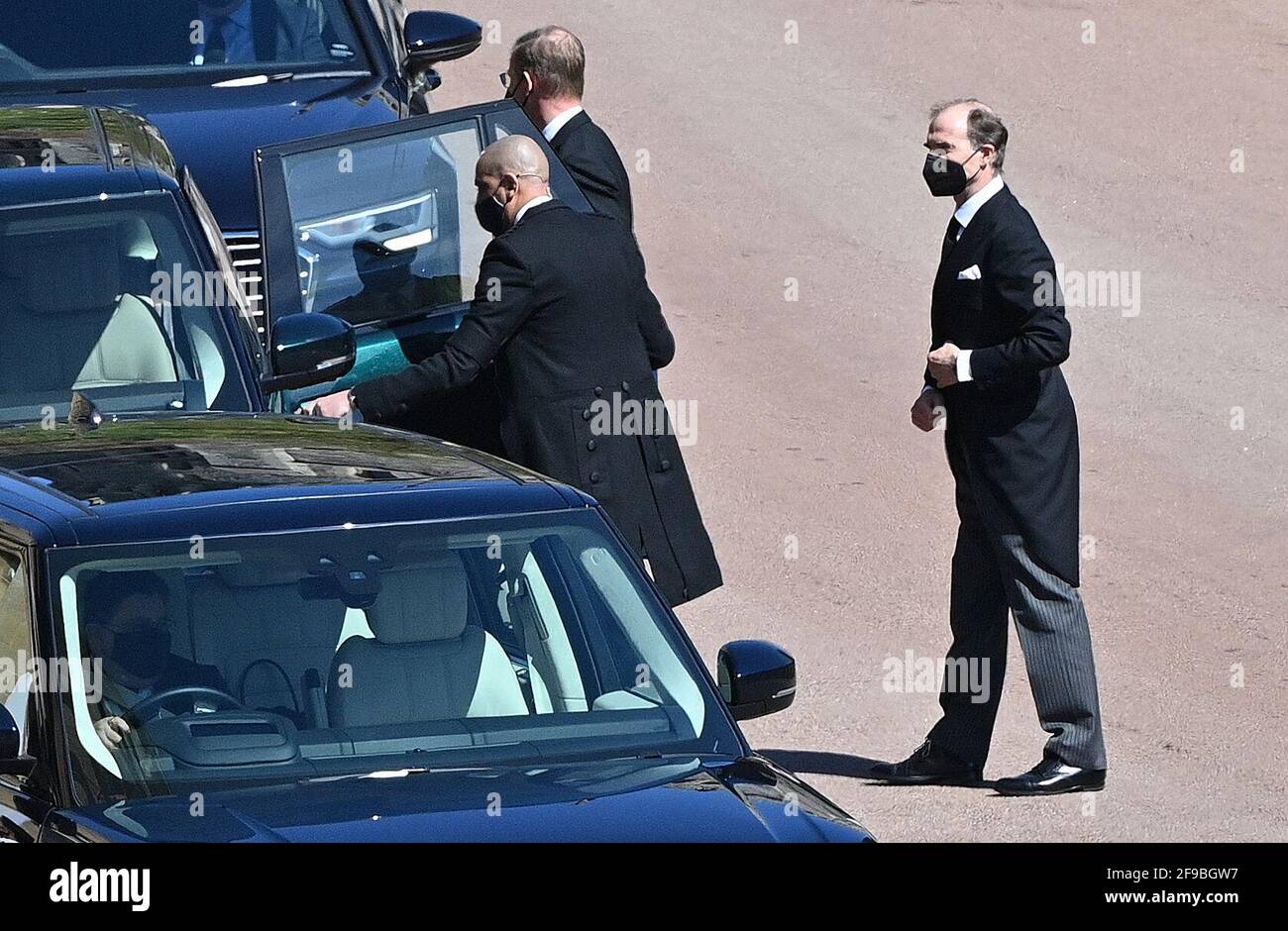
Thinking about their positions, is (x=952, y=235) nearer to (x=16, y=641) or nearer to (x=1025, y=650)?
(x=1025, y=650)

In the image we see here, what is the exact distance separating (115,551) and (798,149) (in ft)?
39.9

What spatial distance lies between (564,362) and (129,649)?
2832 millimetres

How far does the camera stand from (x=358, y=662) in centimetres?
473

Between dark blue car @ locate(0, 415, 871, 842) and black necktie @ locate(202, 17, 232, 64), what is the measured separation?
4637 mm

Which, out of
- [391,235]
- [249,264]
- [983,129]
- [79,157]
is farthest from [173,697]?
[249,264]

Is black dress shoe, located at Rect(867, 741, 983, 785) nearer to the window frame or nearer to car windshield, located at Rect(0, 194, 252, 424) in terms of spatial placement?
the window frame

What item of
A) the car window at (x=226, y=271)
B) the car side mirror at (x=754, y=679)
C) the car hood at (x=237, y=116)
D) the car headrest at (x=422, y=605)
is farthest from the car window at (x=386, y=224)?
the car side mirror at (x=754, y=679)

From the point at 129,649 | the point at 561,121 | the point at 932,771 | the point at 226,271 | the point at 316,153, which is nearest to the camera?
the point at 129,649

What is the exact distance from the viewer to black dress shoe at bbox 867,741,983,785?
739 centimetres

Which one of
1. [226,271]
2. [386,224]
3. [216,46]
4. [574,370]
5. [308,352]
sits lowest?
[574,370]

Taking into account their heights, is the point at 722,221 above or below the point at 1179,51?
below
